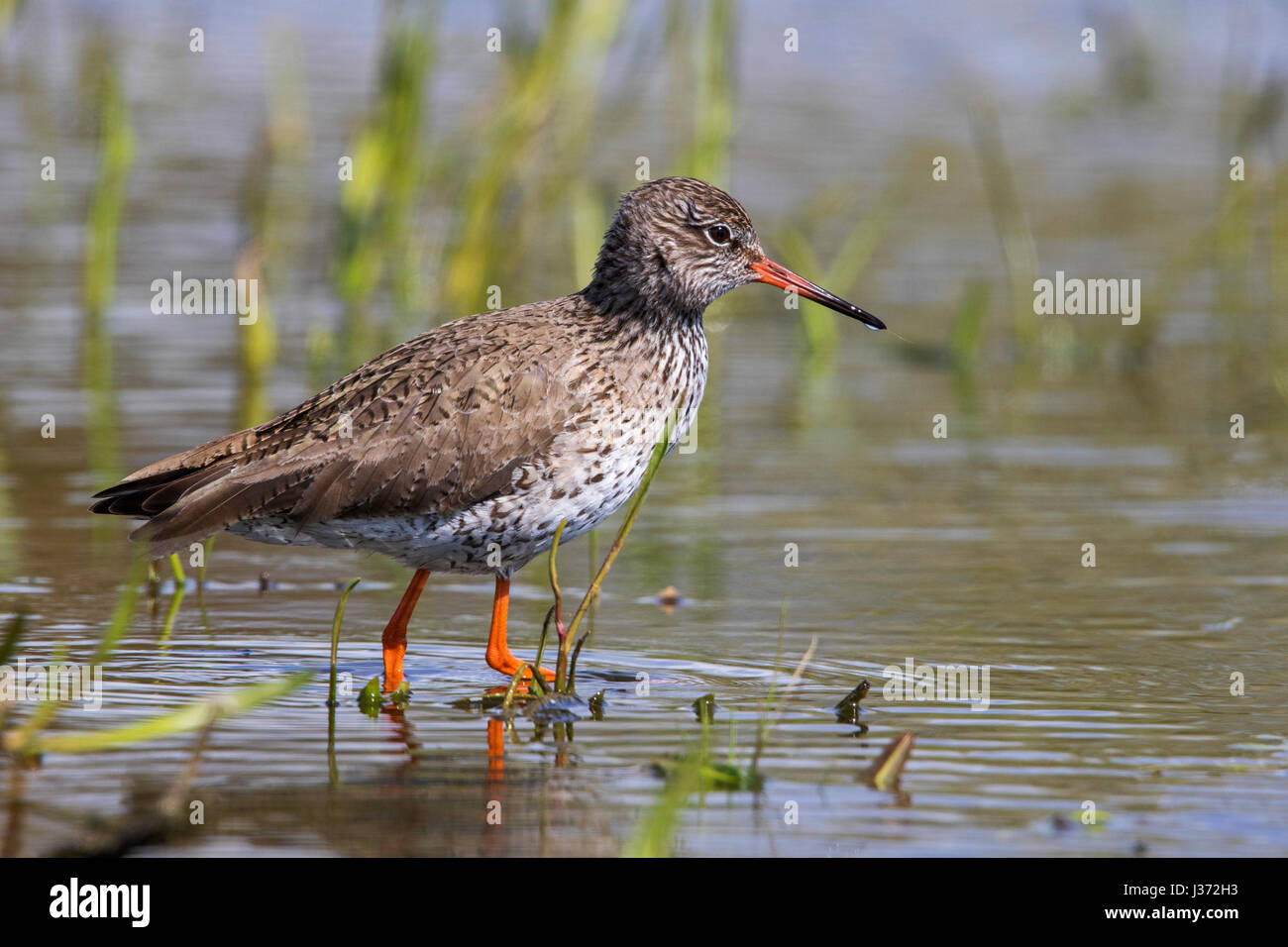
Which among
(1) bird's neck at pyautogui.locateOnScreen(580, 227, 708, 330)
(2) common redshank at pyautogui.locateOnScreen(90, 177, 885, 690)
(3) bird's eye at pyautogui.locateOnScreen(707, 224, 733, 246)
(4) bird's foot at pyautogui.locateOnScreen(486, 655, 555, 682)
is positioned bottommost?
(4) bird's foot at pyautogui.locateOnScreen(486, 655, 555, 682)

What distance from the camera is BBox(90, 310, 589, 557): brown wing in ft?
23.1

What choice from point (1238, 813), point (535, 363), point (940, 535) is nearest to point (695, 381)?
point (535, 363)

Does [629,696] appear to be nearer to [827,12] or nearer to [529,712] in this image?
[529,712]

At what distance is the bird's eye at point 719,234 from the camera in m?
7.84

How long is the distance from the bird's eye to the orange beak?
0.18m

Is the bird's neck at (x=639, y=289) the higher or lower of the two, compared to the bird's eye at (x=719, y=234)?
lower

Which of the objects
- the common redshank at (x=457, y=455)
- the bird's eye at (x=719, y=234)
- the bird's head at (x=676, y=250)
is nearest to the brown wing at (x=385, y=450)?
the common redshank at (x=457, y=455)

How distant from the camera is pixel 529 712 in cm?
671

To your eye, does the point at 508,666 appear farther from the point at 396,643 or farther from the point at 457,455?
the point at 457,455

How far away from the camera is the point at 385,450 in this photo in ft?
23.3

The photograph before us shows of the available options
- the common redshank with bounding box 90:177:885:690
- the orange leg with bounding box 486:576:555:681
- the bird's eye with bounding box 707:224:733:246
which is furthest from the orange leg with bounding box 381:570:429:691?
the bird's eye with bounding box 707:224:733:246

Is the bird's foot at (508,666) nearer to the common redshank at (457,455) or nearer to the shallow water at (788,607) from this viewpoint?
the common redshank at (457,455)

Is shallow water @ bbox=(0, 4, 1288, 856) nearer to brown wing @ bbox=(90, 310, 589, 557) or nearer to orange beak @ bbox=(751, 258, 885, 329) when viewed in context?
brown wing @ bbox=(90, 310, 589, 557)

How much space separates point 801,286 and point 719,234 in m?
0.51
